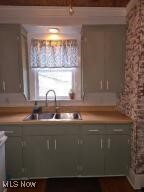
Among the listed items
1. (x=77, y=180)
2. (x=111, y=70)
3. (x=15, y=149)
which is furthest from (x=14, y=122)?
(x=111, y=70)

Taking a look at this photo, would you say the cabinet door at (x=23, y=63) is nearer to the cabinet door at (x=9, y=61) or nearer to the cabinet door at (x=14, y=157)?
the cabinet door at (x=9, y=61)

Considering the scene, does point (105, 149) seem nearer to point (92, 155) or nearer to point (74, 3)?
point (92, 155)

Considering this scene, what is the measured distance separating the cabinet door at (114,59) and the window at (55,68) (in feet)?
2.16

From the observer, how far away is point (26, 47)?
366 cm

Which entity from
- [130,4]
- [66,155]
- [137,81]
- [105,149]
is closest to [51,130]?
[66,155]

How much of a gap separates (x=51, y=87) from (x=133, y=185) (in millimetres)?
2135

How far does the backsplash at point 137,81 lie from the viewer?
8.87 feet

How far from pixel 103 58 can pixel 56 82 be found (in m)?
1.03

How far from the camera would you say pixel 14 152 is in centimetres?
299

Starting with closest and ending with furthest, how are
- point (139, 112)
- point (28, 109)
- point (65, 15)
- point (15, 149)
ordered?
1. point (139, 112)
2. point (15, 149)
3. point (65, 15)
4. point (28, 109)

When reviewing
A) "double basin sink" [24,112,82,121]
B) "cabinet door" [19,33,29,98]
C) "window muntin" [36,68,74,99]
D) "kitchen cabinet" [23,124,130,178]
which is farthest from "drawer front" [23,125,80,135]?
"window muntin" [36,68,74,99]

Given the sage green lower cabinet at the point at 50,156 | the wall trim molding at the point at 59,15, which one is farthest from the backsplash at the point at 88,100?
the wall trim molding at the point at 59,15

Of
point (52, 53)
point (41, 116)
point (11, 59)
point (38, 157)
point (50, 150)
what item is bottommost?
point (38, 157)

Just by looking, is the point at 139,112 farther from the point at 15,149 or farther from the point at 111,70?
the point at 15,149
